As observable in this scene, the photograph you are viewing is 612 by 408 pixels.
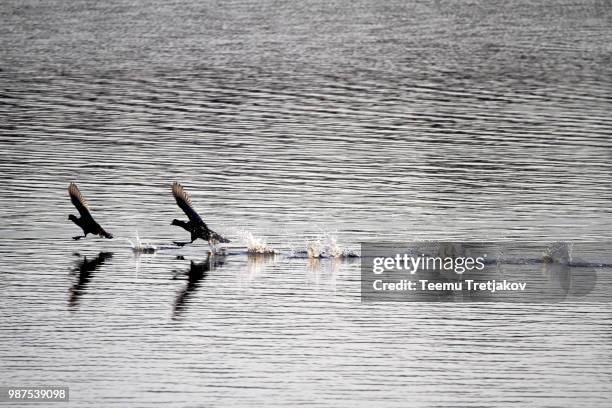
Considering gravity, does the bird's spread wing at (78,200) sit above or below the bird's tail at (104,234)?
above

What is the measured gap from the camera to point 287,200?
33.8m

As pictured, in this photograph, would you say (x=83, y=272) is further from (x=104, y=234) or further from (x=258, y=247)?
(x=258, y=247)

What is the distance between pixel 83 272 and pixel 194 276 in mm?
1926

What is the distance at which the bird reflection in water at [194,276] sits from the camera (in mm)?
24164

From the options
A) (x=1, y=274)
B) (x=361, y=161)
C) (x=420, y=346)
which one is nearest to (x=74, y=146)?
(x=361, y=161)

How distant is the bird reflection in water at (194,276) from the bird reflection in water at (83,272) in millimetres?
1601

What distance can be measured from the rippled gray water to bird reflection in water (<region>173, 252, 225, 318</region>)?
0.31 ft

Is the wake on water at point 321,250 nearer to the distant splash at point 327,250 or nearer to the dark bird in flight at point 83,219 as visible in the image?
the distant splash at point 327,250

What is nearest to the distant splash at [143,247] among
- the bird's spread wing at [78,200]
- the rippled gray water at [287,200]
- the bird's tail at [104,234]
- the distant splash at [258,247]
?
the rippled gray water at [287,200]

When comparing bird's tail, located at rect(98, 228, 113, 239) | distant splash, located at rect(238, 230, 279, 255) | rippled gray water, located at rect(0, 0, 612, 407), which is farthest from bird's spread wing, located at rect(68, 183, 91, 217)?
distant splash, located at rect(238, 230, 279, 255)

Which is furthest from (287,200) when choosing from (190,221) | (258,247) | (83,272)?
(83,272)

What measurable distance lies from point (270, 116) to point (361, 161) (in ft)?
33.0

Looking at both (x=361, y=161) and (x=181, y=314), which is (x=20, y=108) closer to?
(x=361, y=161)

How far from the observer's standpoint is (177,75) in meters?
61.8
